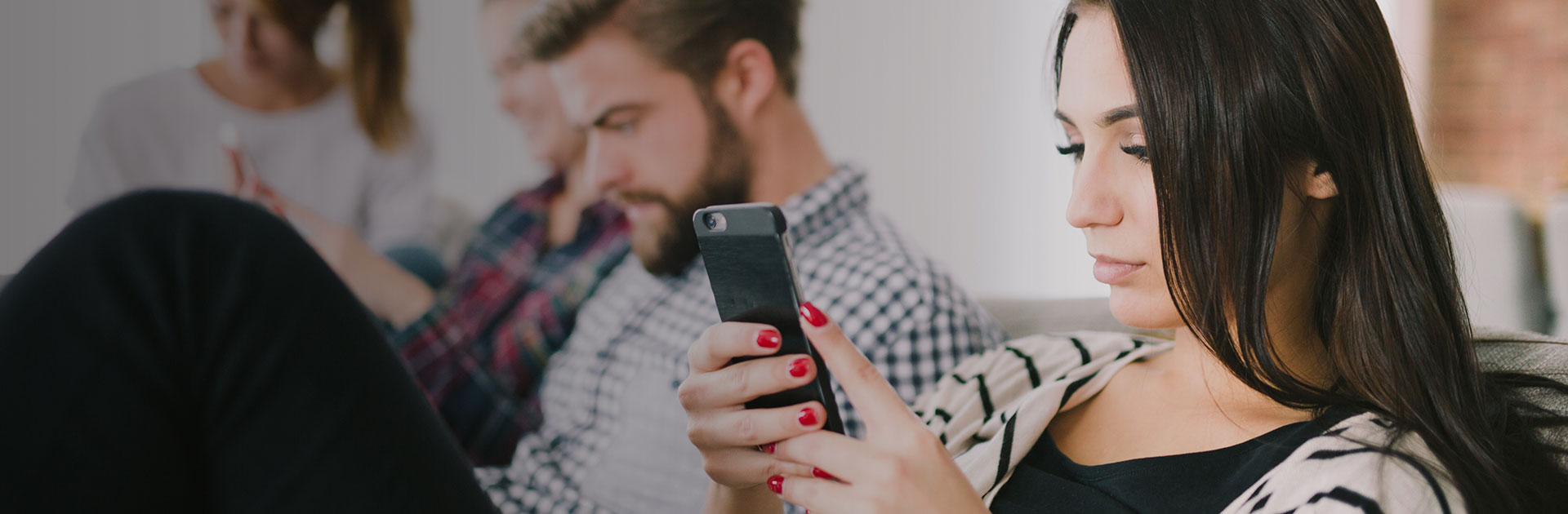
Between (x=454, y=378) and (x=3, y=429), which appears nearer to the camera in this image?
(x=3, y=429)

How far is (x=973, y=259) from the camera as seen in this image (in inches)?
71.6

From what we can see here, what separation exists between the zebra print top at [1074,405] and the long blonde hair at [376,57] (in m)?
1.19

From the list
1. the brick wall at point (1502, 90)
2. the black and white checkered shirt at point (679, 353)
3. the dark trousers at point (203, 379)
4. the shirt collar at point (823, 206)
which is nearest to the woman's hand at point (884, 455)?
the dark trousers at point (203, 379)

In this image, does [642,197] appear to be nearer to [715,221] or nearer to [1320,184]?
[715,221]

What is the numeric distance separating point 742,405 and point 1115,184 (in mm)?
320

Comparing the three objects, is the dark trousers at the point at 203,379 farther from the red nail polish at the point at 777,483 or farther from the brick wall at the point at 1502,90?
the brick wall at the point at 1502,90

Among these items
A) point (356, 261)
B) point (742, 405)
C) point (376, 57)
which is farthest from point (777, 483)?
point (376, 57)

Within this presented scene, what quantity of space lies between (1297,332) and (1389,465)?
17 cm

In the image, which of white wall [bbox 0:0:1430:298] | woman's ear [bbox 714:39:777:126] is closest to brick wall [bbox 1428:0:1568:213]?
white wall [bbox 0:0:1430:298]

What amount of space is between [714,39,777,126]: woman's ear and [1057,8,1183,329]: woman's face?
0.73 meters

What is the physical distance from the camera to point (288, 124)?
5.59 feet

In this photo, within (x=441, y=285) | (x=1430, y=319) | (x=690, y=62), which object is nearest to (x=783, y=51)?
(x=690, y=62)

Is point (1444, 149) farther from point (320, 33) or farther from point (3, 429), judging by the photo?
point (3, 429)

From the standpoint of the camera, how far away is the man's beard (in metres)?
1.41
